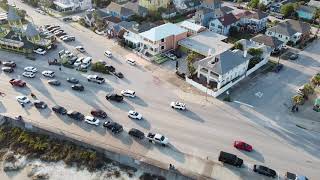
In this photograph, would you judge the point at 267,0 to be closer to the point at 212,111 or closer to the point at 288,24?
the point at 288,24

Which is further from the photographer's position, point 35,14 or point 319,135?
point 35,14

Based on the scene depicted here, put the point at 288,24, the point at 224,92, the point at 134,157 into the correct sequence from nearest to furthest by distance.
→ the point at 134,157
the point at 224,92
the point at 288,24

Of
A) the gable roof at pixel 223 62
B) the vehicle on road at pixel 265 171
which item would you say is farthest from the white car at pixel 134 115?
the vehicle on road at pixel 265 171

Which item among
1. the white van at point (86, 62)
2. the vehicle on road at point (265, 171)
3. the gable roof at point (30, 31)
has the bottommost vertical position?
the vehicle on road at point (265, 171)

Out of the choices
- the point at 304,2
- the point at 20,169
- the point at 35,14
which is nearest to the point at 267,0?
the point at 304,2

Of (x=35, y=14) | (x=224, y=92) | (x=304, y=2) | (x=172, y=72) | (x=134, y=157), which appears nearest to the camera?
(x=134, y=157)

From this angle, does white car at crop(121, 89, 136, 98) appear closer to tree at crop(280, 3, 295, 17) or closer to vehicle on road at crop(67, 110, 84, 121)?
vehicle on road at crop(67, 110, 84, 121)

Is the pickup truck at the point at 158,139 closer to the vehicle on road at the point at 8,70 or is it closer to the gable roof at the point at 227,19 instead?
the vehicle on road at the point at 8,70
